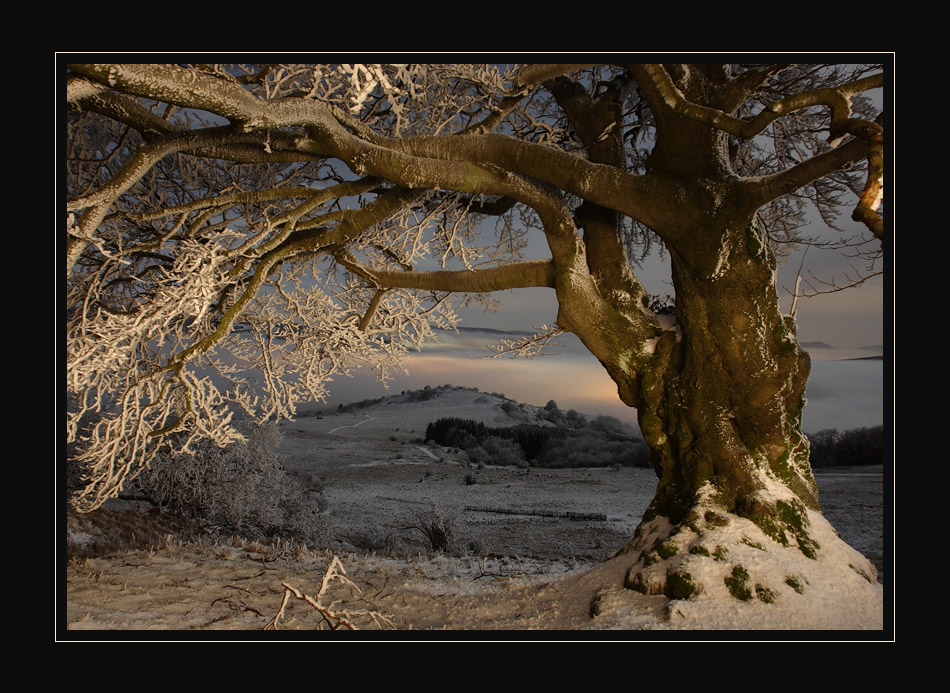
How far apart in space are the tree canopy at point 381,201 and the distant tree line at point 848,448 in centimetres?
386

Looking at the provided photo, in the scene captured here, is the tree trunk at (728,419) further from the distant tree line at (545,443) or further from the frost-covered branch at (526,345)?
the distant tree line at (545,443)

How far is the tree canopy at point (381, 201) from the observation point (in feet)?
10.1

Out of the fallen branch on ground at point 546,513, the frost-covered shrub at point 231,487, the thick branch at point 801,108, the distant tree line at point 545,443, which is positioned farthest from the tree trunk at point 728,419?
the distant tree line at point 545,443

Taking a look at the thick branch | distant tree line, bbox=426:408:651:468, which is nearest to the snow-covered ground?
distant tree line, bbox=426:408:651:468

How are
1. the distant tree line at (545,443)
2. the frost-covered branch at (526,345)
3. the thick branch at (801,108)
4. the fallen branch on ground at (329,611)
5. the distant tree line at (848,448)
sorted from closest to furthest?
the fallen branch on ground at (329,611) < the thick branch at (801,108) < the frost-covered branch at (526,345) < the distant tree line at (848,448) < the distant tree line at (545,443)

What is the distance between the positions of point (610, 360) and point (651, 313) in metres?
0.52

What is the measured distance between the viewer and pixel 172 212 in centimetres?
365

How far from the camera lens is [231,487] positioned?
7836 mm

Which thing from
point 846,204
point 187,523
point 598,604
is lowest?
point 187,523

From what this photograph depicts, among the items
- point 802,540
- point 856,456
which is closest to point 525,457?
point 856,456

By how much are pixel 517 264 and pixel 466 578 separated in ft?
8.19

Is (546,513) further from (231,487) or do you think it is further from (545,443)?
(231,487)

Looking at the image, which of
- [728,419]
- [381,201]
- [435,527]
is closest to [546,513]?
[435,527]

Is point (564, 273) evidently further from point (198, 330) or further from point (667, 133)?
point (198, 330)
